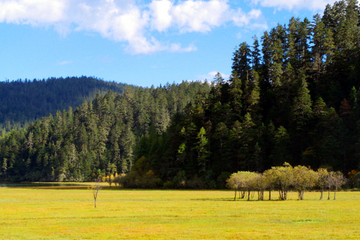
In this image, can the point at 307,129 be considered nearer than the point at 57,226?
No

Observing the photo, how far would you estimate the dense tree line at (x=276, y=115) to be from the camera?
100 metres

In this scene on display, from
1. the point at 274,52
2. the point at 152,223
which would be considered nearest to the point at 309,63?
the point at 274,52

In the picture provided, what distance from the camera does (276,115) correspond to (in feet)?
391

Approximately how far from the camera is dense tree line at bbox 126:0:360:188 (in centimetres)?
10000

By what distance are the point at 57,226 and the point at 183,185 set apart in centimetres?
8577

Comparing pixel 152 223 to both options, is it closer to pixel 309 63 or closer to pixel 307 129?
pixel 307 129

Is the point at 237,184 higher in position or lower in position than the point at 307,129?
lower

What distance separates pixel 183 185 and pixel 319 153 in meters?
45.8

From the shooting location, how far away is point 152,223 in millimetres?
36438

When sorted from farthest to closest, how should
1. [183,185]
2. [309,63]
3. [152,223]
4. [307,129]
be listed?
[309,63], [183,185], [307,129], [152,223]

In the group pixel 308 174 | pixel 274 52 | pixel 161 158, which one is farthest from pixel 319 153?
pixel 161 158

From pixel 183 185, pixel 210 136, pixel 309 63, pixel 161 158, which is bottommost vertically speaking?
pixel 183 185

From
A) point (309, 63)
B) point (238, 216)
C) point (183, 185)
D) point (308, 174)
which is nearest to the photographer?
point (238, 216)

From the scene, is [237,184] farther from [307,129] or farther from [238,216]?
[307,129]
